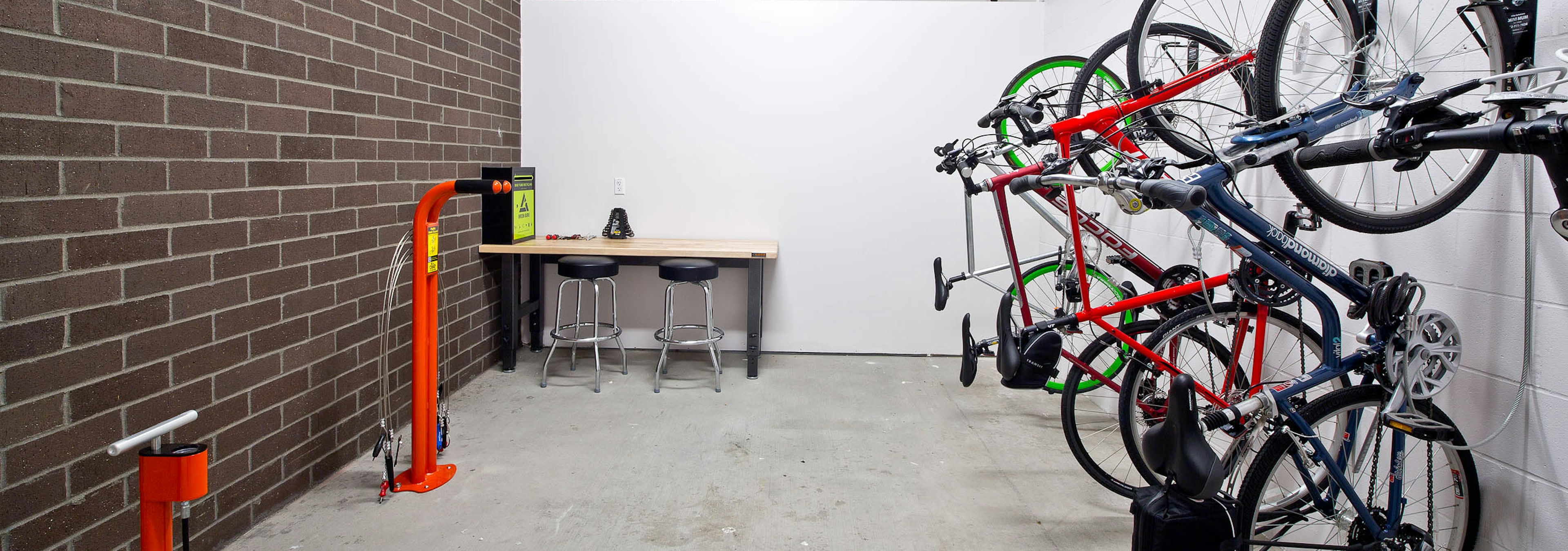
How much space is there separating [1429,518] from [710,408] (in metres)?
2.64

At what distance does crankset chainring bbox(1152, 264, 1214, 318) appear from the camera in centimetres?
268

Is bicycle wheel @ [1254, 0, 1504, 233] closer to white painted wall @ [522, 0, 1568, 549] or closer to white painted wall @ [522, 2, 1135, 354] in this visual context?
white painted wall @ [522, 0, 1568, 549]

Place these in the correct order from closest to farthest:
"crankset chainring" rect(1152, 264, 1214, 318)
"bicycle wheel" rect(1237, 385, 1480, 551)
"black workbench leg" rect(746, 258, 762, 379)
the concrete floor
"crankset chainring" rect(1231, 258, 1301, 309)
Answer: "bicycle wheel" rect(1237, 385, 1480, 551) → "crankset chainring" rect(1231, 258, 1301, 309) → the concrete floor → "crankset chainring" rect(1152, 264, 1214, 318) → "black workbench leg" rect(746, 258, 762, 379)

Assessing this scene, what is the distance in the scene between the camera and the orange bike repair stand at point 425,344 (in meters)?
2.78

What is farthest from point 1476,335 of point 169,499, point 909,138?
point 909,138

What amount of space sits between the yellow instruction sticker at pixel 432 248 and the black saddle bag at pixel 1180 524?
221 centimetres

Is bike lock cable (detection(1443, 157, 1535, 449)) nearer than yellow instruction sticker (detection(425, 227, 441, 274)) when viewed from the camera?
Yes

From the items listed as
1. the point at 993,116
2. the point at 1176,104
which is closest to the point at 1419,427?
the point at 993,116

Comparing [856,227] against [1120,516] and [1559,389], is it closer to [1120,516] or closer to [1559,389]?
[1120,516]

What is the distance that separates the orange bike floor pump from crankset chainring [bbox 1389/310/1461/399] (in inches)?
92.3

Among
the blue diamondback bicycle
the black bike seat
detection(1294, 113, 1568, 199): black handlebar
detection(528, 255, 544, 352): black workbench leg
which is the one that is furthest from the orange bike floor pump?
detection(528, 255, 544, 352): black workbench leg

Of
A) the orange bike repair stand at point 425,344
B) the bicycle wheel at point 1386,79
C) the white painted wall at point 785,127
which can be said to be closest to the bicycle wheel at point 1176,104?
the bicycle wheel at point 1386,79

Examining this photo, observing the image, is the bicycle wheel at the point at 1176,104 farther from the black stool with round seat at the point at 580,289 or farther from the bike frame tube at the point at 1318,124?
the black stool with round seat at the point at 580,289

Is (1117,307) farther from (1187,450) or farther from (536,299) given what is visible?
(536,299)
